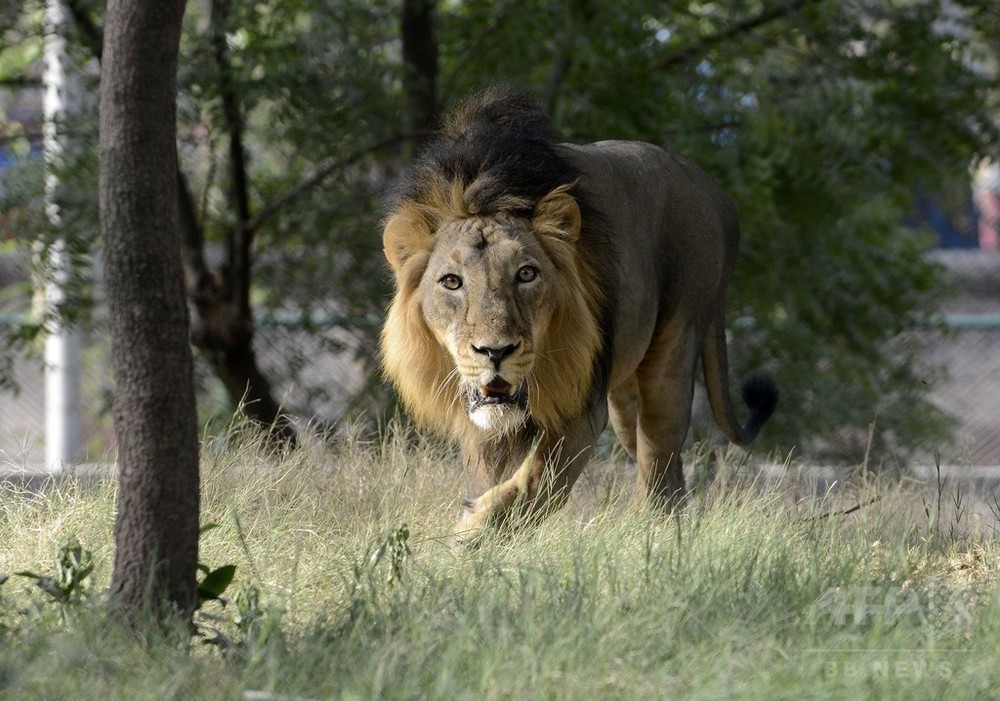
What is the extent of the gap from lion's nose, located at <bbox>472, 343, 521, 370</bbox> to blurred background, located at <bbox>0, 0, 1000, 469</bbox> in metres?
3.21

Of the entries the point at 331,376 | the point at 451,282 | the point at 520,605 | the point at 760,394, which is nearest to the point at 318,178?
the point at 331,376

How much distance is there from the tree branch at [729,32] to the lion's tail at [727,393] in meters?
2.75

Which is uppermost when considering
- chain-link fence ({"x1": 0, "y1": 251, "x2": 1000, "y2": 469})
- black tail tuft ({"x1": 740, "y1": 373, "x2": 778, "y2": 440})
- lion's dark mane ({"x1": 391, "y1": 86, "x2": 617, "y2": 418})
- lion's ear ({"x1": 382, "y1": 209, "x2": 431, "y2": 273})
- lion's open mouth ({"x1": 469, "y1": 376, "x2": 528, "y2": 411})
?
lion's dark mane ({"x1": 391, "y1": 86, "x2": 617, "y2": 418})

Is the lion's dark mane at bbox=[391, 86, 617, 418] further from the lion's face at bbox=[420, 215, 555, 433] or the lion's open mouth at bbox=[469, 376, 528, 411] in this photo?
the lion's open mouth at bbox=[469, 376, 528, 411]

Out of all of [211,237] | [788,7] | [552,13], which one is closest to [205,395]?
[211,237]

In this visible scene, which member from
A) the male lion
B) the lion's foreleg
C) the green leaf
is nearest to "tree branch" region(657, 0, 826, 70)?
the male lion

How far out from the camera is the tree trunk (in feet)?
12.0

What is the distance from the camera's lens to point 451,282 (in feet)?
Result: 15.5

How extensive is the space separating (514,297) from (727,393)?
2.14 m

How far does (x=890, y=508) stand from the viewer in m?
5.43

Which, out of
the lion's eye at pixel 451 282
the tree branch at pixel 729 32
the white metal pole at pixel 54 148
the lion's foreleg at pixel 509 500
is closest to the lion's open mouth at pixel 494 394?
the lion's foreleg at pixel 509 500

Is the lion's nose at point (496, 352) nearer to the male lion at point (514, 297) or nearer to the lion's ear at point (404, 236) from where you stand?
the male lion at point (514, 297)

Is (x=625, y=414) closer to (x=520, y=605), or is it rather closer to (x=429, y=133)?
(x=429, y=133)

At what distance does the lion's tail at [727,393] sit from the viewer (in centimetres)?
636
